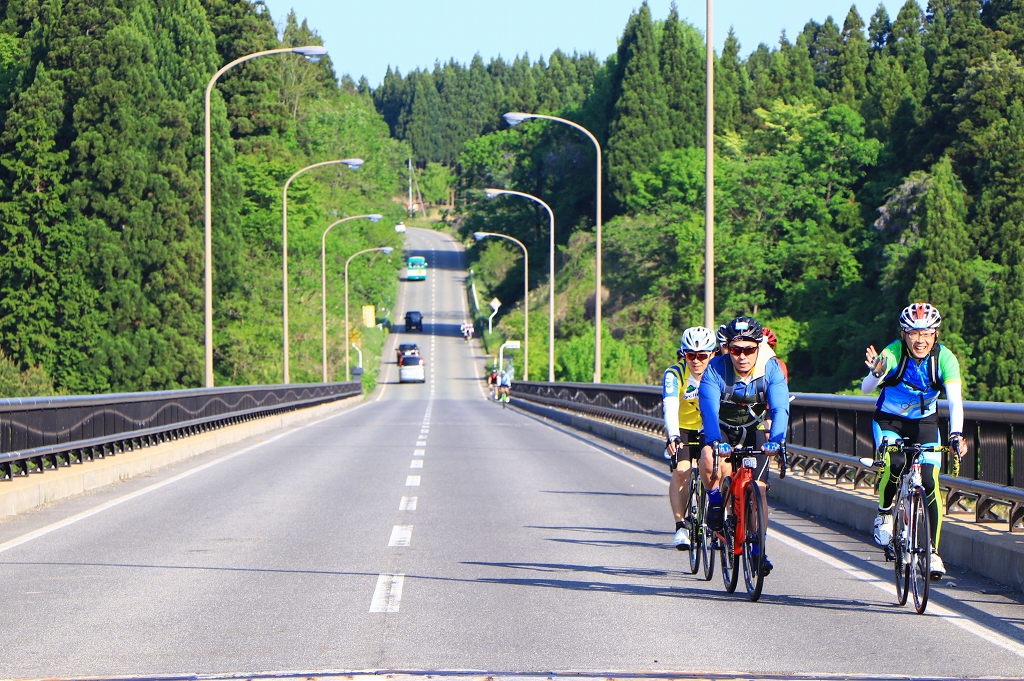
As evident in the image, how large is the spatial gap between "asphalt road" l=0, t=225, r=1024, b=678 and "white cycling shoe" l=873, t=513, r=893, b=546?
436mm

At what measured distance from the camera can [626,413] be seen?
99.8 feet

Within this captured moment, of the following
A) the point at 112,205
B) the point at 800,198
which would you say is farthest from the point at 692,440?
the point at 800,198

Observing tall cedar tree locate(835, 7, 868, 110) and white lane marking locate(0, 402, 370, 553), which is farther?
tall cedar tree locate(835, 7, 868, 110)

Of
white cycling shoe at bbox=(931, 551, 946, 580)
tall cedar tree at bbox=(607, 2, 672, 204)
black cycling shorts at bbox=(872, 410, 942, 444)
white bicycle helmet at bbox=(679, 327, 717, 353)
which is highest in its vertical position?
tall cedar tree at bbox=(607, 2, 672, 204)

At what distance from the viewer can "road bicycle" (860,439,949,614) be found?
829 centimetres

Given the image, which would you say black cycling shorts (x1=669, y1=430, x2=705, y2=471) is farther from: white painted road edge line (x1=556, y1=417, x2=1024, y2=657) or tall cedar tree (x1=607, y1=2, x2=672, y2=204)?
tall cedar tree (x1=607, y1=2, x2=672, y2=204)

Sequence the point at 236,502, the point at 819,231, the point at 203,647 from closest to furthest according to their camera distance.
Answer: the point at 203,647 < the point at 236,502 < the point at 819,231

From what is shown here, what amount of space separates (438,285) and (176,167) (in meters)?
81.4

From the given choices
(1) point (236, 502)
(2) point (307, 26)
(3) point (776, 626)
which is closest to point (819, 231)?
(1) point (236, 502)

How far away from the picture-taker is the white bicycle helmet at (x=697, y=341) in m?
9.74

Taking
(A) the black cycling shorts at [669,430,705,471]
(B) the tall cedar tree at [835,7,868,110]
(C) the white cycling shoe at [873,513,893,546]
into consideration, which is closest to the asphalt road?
(C) the white cycling shoe at [873,513,893,546]

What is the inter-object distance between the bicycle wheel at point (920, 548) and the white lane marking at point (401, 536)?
4733 mm

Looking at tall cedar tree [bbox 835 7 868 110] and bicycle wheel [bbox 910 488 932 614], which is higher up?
tall cedar tree [bbox 835 7 868 110]

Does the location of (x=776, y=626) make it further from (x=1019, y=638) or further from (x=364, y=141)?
(x=364, y=141)
